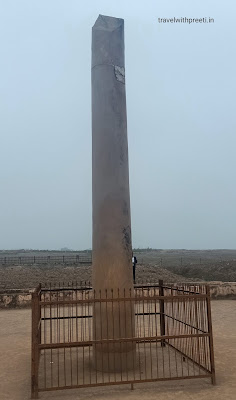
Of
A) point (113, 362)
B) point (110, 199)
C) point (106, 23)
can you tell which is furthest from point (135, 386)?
point (106, 23)

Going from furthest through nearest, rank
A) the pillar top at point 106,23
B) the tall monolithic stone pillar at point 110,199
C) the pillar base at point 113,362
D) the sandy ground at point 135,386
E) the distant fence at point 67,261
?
the distant fence at point 67,261 < the pillar top at point 106,23 < the tall monolithic stone pillar at point 110,199 < the pillar base at point 113,362 < the sandy ground at point 135,386

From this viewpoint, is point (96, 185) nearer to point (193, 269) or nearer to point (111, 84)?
point (111, 84)

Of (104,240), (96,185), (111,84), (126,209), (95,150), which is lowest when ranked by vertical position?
(104,240)

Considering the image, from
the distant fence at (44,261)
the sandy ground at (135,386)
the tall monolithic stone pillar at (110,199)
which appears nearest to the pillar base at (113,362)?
the tall monolithic stone pillar at (110,199)

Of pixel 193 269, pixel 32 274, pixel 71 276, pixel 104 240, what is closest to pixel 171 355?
pixel 104 240

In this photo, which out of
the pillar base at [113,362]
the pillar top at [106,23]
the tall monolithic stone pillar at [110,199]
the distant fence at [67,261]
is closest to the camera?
the pillar base at [113,362]

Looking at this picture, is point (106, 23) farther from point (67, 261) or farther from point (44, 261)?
point (44, 261)

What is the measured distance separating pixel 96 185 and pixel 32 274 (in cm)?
2391

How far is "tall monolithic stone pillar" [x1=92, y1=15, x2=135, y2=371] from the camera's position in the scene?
7.28 meters

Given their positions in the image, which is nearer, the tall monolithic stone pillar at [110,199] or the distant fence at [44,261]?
the tall monolithic stone pillar at [110,199]

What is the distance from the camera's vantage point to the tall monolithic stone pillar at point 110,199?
7277mm

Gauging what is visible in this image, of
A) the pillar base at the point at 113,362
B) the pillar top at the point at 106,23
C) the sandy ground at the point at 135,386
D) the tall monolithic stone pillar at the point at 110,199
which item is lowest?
the sandy ground at the point at 135,386

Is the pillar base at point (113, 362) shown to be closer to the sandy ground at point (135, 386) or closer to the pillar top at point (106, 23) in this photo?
the sandy ground at point (135, 386)

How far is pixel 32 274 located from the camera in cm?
3016
